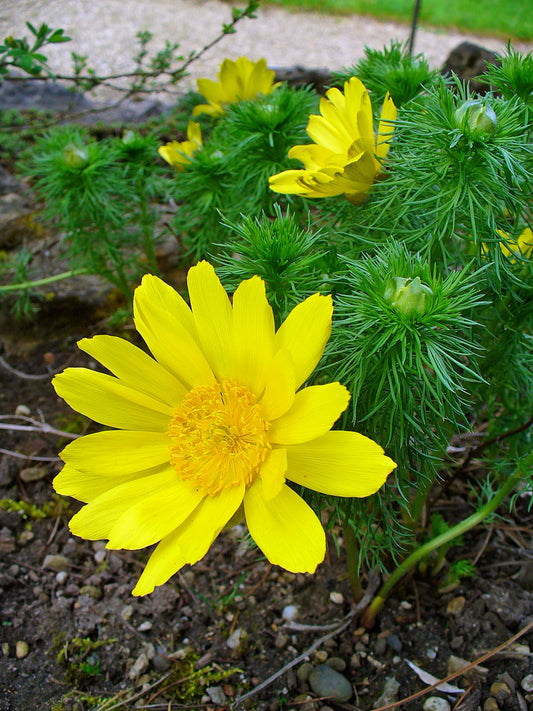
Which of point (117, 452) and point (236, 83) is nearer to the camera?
point (117, 452)

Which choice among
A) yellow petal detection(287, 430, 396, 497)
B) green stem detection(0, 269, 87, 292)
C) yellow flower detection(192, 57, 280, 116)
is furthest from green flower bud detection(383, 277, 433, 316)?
green stem detection(0, 269, 87, 292)

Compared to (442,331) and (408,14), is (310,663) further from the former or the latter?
(408,14)

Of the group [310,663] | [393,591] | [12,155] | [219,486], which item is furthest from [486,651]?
[12,155]

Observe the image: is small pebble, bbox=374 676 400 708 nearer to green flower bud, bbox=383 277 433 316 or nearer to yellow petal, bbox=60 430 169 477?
yellow petal, bbox=60 430 169 477

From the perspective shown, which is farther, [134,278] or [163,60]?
[163,60]

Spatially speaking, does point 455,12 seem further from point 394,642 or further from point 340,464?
point 340,464

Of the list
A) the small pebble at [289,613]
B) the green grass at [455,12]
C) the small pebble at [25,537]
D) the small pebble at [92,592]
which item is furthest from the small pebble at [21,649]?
the green grass at [455,12]

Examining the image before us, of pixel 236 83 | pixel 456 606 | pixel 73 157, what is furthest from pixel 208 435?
pixel 236 83
